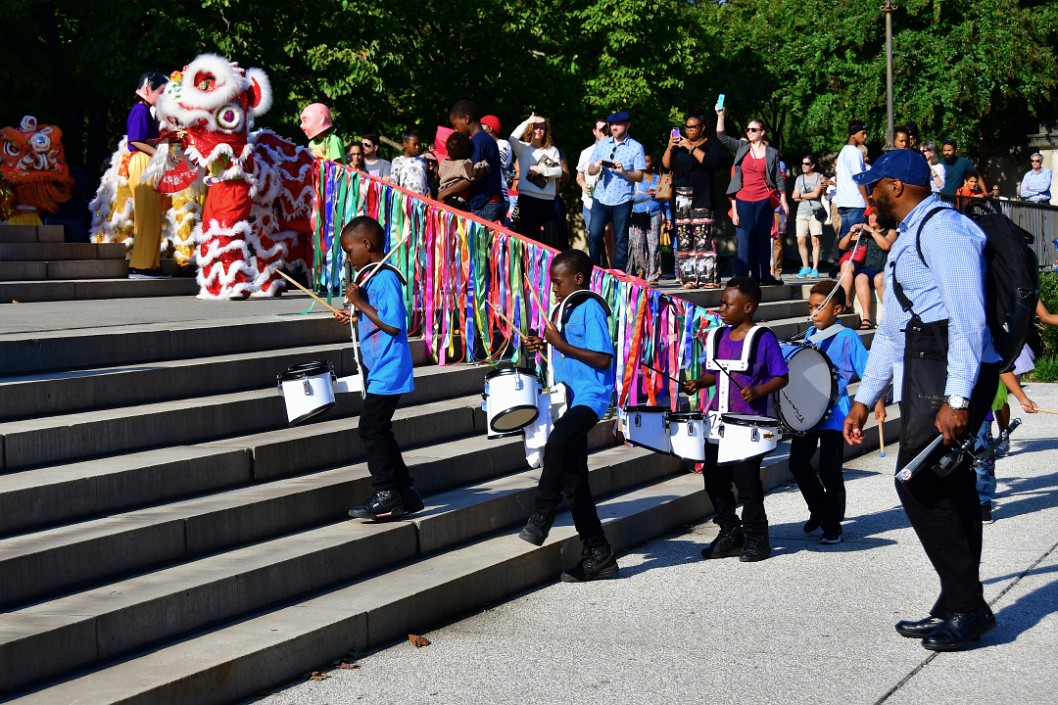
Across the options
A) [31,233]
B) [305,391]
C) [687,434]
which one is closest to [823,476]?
[687,434]

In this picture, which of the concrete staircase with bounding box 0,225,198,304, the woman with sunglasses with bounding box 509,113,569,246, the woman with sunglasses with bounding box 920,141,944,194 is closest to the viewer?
the concrete staircase with bounding box 0,225,198,304

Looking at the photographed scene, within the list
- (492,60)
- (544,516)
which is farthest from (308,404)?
(492,60)

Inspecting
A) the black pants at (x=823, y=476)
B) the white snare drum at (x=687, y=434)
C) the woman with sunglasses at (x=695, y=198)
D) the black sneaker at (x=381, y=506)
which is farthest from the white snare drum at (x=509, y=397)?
the woman with sunglasses at (x=695, y=198)

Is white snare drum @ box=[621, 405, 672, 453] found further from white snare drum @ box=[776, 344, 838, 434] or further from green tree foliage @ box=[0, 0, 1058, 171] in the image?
green tree foliage @ box=[0, 0, 1058, 171]

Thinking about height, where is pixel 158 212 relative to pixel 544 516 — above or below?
above

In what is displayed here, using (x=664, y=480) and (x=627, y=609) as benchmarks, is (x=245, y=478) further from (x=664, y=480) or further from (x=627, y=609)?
(x=664, y=480)

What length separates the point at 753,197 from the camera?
596 inches

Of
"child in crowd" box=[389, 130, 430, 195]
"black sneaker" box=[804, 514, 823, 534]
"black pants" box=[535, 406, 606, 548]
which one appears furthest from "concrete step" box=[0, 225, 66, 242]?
"black sneaker" box=[804, 514, 823, 534]

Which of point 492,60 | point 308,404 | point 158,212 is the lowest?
point 308,404

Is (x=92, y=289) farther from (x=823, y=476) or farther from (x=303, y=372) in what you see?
(x=823, y=476)

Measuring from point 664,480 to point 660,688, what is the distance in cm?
419

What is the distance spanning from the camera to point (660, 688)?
5.48 meters

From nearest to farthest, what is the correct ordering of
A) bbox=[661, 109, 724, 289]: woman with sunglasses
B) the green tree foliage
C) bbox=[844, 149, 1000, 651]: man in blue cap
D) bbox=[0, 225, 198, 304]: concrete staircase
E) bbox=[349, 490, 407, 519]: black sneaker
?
bbox=[844, 149, 1000, 651]: man in blue cap → bbox=[349, 490, 407, 519]: black sneaker → bbox=[0, 225, 198, 304]: concrete staircase → bbox=[661, 109, 724, 289]: woman with sunglasses → the green tree foliage

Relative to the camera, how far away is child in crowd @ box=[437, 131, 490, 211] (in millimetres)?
11739
